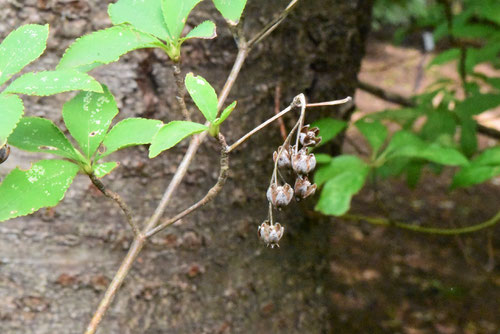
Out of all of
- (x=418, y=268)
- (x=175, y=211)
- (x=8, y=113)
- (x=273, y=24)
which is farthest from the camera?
(x=418, y=268)

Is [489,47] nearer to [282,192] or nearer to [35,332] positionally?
[282,192]

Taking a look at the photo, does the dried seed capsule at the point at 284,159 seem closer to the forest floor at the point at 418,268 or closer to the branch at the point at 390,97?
the branch at the point at 390,97

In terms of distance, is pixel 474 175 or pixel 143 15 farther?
pixel 474 175

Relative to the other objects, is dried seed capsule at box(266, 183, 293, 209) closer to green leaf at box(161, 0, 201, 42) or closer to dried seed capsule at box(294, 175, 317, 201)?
dried seed capsule at box(294, 175, 317, 201)

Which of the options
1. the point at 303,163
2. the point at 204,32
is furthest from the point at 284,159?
the point at 204,32

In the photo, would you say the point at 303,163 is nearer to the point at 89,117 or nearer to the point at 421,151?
the point at 89,117

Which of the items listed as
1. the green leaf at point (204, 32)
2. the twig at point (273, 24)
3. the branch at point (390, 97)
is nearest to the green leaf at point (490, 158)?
the branch at point (390, 97)

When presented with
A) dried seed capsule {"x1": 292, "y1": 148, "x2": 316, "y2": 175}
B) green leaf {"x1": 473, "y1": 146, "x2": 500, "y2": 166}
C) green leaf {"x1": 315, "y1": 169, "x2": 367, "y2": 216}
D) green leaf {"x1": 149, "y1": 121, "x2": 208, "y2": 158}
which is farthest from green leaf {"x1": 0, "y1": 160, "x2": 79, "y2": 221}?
green leaf {"x1": 473, "y1": 146, "x2": 500, "y2": 166}
